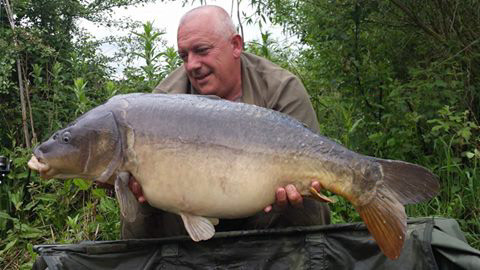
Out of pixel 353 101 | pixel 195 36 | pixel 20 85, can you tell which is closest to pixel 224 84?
pixel 195 36

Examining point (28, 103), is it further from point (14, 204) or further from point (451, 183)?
point (451, 183)

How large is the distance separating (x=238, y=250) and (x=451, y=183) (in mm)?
1253

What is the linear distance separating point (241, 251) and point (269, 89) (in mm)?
621

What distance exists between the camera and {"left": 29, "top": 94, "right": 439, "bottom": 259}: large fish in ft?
5.60

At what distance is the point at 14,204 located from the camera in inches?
123

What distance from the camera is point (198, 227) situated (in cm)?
177

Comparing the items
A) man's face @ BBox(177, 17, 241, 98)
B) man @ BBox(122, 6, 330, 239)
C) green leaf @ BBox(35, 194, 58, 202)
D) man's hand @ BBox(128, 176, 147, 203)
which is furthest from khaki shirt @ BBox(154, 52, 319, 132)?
green leaf @ BBox(35, 194, 58, 202)

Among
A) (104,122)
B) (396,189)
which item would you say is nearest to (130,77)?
(104,122)

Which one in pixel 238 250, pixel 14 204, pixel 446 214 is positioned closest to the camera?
pixel 238 250

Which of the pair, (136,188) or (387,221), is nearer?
(387,221)

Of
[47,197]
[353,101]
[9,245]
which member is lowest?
[9,245]

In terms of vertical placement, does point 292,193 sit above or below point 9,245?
above

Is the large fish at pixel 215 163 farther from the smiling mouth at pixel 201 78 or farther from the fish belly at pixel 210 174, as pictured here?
the smiling mouth at pixel 201 78

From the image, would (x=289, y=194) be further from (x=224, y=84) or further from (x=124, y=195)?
(x=224, y=84)
